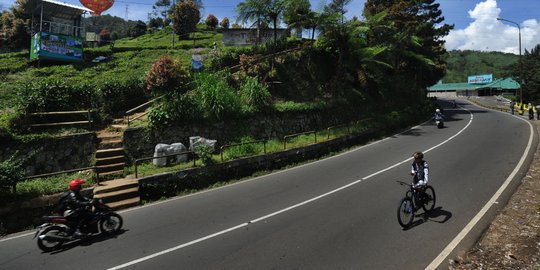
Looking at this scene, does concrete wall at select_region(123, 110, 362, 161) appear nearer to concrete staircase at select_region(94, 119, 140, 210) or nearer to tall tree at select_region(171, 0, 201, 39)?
concrete staircase at select_region(94, 119, 140, 210)

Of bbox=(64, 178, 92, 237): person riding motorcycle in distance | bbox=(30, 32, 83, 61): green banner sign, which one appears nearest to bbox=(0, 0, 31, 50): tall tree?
bbox=(30, 32, 83, 61): green banner sign

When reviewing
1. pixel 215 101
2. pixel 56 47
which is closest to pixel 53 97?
pixel 215 101

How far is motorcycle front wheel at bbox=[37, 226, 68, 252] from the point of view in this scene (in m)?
7.55

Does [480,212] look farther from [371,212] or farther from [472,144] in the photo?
[472,144]

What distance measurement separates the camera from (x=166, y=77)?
1614cm

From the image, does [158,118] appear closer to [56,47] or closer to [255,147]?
[255,147]

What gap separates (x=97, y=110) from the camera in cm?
1612

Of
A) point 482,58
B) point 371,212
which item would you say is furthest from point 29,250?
point 482,58

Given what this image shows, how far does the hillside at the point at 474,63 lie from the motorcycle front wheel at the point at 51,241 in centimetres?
15955

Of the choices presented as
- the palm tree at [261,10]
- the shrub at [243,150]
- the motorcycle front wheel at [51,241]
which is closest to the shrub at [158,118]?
the shrub at [243,150]

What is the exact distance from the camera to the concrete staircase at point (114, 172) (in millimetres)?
10531

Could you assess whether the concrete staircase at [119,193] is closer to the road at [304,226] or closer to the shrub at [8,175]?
the road at [304,226]

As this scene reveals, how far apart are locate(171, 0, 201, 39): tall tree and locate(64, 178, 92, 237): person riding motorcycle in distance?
139ft

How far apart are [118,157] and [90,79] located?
35.6 feet
